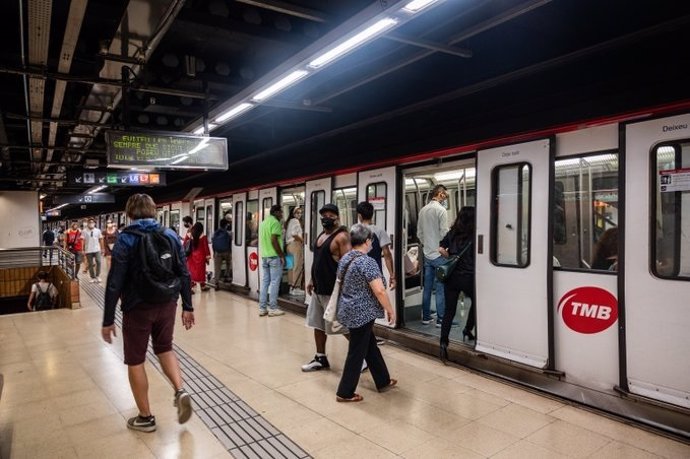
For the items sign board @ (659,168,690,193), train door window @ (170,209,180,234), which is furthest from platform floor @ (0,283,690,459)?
train door window @ (170,209,180,234)

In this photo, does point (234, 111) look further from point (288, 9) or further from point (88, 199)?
point (88, 199)

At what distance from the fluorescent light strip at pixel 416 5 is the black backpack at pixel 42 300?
9187 mm

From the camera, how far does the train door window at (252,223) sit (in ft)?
29.2

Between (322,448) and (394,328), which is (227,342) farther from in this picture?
(322,448)

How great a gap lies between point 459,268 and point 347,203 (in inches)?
98.8

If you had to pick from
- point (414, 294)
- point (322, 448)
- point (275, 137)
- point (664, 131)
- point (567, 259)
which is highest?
point (275, 137)

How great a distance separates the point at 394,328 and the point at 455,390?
5.41 ft

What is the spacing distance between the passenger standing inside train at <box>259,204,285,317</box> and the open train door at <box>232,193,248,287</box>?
214cm

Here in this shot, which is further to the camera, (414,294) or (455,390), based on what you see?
(414,294)

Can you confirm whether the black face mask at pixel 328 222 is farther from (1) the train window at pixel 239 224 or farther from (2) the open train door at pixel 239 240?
(1) the train window at pixel 239 224

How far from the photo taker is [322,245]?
4.29 metres

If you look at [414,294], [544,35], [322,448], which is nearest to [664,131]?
[544,35]

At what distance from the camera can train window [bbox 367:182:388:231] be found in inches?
223

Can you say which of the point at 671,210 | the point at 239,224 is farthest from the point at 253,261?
the point at 671,210
